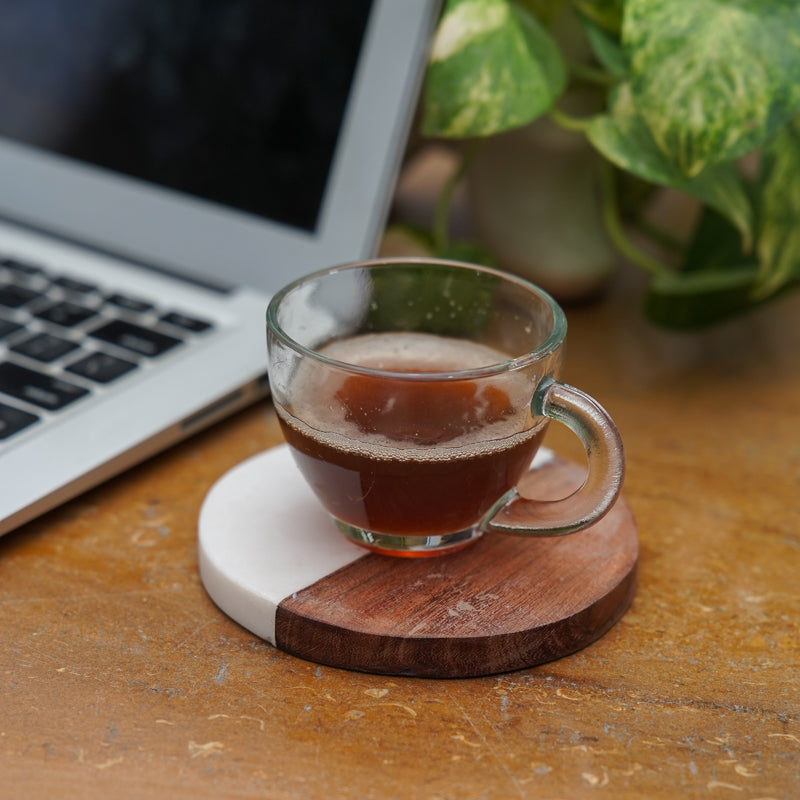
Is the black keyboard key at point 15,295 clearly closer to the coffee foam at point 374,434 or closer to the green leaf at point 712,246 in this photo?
the coffee foam at point 374,434

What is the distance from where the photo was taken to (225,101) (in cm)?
66

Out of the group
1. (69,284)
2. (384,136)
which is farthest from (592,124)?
(69,284)

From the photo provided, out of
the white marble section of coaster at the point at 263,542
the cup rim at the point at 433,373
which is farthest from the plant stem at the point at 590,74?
the white marble section of coaster at the point at 263,542

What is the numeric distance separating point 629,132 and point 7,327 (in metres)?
0.38

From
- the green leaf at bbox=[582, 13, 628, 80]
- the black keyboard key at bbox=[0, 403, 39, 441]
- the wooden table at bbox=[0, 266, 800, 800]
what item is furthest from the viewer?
the green leaf at bbox=[582, 13, 628, 80]

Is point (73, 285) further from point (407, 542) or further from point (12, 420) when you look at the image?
point (407, 542)

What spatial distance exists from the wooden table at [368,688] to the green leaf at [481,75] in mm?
221

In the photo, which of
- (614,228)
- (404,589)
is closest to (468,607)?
(404,589)

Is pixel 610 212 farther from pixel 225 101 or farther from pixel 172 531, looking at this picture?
pixel 172 531

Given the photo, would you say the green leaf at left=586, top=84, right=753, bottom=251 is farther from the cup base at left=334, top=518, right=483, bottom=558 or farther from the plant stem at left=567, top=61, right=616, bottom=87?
the cup base at left=334, top=518, right=483, bottom=558

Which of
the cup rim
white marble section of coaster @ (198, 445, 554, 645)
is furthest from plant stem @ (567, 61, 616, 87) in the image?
white marble section of coaster @ (198, 445, 554, 645)

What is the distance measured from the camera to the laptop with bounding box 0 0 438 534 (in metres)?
0.53

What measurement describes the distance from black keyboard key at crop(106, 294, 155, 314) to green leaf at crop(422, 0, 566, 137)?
0.68 ft

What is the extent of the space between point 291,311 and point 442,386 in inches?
4.2
